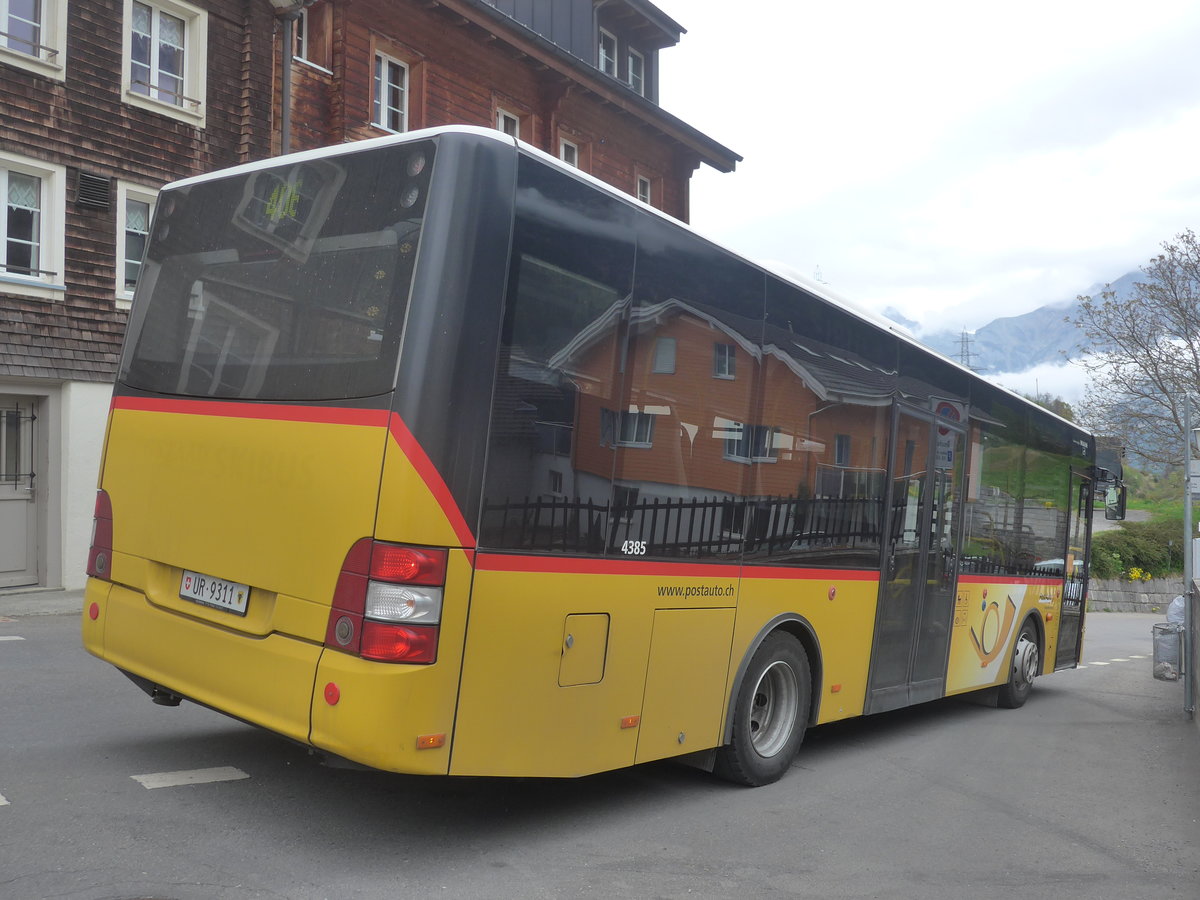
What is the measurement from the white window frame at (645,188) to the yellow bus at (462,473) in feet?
66.5

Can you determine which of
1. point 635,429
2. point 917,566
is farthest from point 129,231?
point 635,429

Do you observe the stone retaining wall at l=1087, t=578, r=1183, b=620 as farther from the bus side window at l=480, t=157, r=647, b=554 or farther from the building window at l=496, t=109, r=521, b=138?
the bus side window at l=480, t=157, r=647, b=554

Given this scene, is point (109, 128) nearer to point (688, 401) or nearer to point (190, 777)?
point (190, 777)

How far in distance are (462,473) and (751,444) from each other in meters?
2.24

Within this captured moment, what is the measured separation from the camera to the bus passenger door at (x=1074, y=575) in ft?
40.0

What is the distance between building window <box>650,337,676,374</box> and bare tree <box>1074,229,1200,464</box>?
42898mm

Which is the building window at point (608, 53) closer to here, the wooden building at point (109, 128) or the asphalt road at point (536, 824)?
the wooden building at point (109, 128)

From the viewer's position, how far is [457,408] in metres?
4.49

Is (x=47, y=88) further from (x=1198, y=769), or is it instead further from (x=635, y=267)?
(x=1198, y=769)

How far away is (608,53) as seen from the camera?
26.8 metres

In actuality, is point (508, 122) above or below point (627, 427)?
above

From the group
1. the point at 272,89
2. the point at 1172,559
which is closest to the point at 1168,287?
the point at 1172,559

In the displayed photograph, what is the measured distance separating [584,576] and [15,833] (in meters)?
2.49

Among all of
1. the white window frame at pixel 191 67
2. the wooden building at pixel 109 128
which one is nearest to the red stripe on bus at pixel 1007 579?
the wooden building at pixel 109 128
